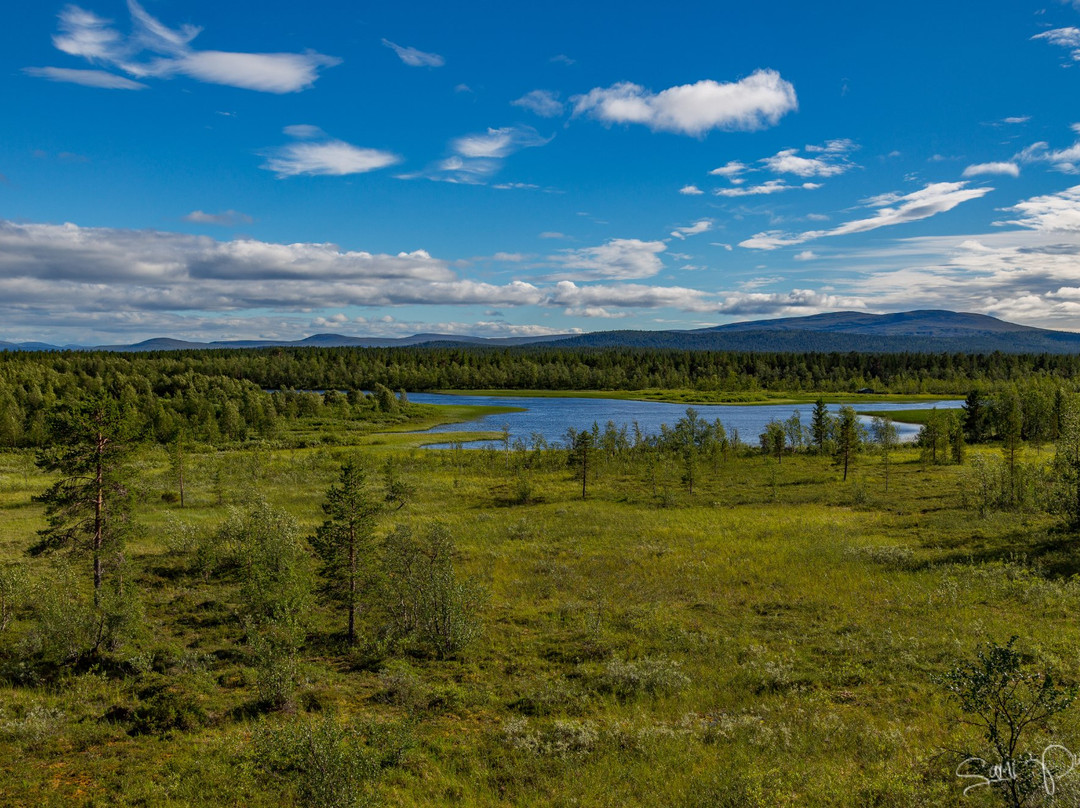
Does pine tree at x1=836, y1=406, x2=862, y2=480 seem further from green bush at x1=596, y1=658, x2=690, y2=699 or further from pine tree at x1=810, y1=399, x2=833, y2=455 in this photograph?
green bush at x1=596, y1=658, x2=690, y2=699

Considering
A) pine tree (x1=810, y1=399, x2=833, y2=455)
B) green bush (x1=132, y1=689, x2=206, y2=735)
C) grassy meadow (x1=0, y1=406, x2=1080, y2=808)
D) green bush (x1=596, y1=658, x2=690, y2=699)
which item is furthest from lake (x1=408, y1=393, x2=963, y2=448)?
green bush (x1=132, y1=689, x2=206, y2=735)

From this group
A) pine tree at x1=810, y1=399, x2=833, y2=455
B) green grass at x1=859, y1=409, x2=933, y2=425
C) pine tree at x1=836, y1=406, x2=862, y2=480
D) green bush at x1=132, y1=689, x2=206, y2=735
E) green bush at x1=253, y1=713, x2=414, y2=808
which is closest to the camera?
green bush at x1=253, y1=713, x2=414, y2=808

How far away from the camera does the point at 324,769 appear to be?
36.6 feet

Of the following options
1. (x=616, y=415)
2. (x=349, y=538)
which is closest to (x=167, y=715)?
(x=349, y=538)

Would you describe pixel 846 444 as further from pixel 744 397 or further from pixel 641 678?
pixel 744 397

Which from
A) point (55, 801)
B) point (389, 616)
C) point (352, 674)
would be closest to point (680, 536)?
point (389, 616)

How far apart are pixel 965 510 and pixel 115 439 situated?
55.0 meters

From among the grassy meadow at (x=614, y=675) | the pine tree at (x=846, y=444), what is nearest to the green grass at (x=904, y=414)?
the pine tree at (x=846, y=444)

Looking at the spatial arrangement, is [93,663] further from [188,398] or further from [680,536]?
[188,398]

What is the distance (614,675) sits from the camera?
19.2 m

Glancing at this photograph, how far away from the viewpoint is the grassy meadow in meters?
13.3

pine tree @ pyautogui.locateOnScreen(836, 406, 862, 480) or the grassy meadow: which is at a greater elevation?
pine tree @ pyautogui.locateOnScreen(836, 406, 862, 480)

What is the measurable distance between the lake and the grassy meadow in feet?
197

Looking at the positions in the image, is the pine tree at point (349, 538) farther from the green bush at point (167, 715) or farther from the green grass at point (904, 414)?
the green grass at point (904, 414)
